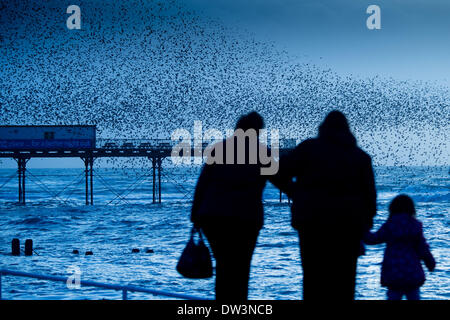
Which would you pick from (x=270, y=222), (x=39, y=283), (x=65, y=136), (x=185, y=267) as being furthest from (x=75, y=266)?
(x=65, y=136)

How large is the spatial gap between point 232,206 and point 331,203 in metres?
0.63

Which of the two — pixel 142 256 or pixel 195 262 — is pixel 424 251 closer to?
pixel 195 262

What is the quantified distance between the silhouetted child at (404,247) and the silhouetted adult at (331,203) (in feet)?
3.67

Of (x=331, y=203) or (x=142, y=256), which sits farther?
(x=142, y=256)

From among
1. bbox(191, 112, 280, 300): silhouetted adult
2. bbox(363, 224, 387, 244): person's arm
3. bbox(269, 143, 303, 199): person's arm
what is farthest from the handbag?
bbox(363, 224, 387, 244): person's arm

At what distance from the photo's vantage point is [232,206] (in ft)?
12.2

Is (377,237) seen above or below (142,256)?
above

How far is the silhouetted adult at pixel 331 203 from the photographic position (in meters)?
3.43

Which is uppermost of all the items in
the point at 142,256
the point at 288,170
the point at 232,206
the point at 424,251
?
the point at 288,170

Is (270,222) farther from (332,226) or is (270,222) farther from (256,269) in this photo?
(332,226)

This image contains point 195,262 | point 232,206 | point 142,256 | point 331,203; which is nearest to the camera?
point 331,203

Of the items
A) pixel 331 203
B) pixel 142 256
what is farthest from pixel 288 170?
pixel 142 256

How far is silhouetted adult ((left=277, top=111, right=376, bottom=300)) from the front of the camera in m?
3.43
